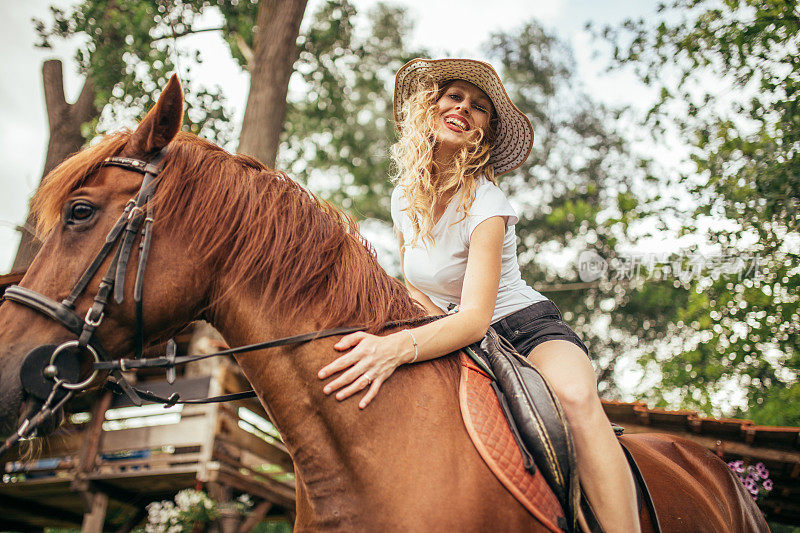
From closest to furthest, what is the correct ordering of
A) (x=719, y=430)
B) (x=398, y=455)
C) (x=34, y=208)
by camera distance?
(x=398, y=455)
(x=34, y=208)
(x=719, y=430)

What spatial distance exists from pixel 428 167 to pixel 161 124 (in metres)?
1.21

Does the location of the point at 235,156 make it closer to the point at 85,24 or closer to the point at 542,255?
the point at 85,24

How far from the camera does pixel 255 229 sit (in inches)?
80.1

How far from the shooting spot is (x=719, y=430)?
205 inches

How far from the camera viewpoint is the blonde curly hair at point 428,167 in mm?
2609

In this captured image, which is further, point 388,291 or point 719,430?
point 719,430

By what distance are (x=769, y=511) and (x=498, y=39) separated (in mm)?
18171

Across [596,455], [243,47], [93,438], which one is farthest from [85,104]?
[596,455]

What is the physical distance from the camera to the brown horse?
1.79m

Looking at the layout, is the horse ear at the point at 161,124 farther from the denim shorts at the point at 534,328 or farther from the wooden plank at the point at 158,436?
the wooden plank at the point at 158,436

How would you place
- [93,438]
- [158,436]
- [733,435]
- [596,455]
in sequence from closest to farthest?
[596,455]
[733,435]
[158,436]
[93,438]

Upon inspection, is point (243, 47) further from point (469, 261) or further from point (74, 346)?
point (74, 346)

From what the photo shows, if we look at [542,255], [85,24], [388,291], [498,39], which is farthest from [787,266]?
[498,39]

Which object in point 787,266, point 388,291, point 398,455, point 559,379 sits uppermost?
point 787,266
